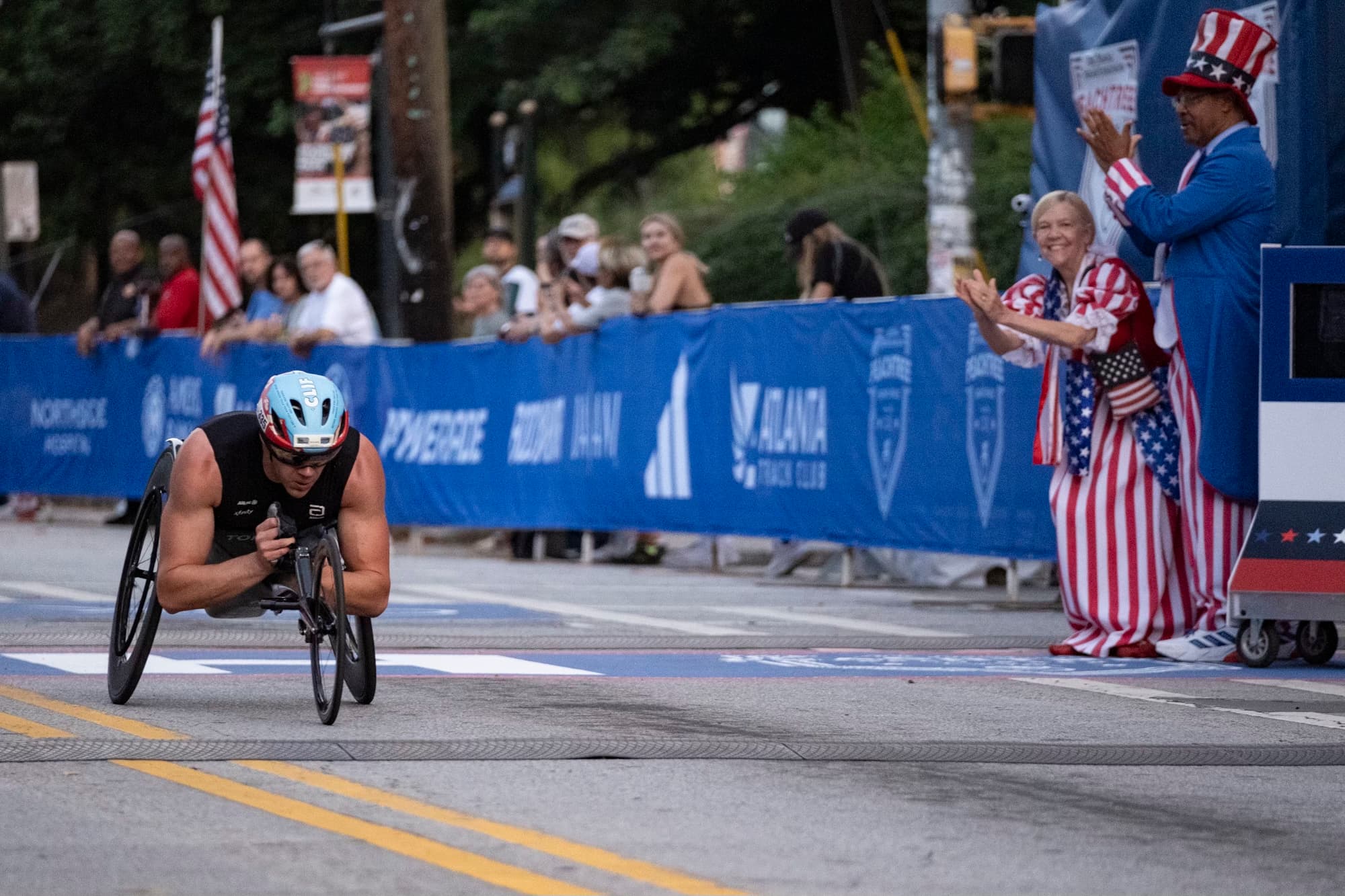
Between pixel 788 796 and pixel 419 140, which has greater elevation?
pixel 419 140

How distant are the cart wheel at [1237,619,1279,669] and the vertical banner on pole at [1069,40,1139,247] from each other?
98.6 inches

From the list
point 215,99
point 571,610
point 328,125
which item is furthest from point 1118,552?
point 215,99

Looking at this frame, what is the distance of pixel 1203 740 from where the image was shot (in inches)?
335

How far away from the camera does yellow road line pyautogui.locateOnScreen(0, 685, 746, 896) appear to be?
5902 millimetres

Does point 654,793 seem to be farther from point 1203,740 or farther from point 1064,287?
point 1064,287

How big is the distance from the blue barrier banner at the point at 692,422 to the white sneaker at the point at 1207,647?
2.87 m

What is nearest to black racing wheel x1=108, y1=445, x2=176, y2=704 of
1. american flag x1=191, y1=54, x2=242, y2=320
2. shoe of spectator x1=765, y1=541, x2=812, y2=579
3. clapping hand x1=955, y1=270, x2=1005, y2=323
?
clapping hand x1=955, y1=270, x2=1005, y2=323

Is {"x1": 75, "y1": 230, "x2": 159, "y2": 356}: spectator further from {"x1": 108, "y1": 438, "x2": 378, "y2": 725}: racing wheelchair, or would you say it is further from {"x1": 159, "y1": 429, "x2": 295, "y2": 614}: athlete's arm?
{"x1": 159, "y1": 429, "x2": 295, "y2": 614}: athlete's arm

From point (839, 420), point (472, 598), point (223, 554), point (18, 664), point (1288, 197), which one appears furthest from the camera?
point (839, 420)

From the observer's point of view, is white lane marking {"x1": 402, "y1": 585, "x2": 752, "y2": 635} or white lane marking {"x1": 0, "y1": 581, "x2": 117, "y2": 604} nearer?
white lane marking {"x1": 402, "y1": 585, "x2": 752, "y2": 635}

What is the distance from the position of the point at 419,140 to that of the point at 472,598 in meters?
8.22

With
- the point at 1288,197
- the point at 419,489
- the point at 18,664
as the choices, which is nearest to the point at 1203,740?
the point at 1288,197

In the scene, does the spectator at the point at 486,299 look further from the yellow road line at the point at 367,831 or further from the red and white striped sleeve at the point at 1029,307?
the yellow road line at the point at 367,831

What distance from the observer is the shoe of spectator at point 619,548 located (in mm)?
18938
